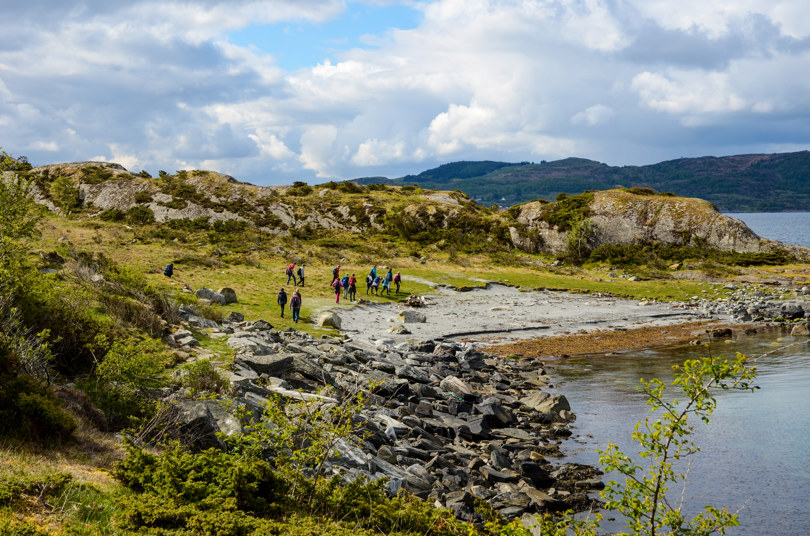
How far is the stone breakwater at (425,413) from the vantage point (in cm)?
1316

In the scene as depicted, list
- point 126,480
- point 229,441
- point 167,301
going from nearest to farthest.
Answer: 1. point 126,480
2. point 229,441
3. point 167,301

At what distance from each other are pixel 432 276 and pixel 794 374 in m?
32.8

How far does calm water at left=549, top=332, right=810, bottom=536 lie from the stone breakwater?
152 cm

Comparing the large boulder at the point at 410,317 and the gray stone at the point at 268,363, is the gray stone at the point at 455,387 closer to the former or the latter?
the gray stone at the point at 268,363

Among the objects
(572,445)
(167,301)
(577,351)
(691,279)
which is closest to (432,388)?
(572,445)

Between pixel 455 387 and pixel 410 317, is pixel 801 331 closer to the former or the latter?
pixel 410 317

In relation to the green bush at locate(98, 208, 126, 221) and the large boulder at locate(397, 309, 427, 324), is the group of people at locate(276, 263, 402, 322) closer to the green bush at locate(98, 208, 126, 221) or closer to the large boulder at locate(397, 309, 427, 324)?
the large boulder at locate(397, 309, 427, 324)

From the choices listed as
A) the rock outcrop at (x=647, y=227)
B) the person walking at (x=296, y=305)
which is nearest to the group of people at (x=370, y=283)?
the person walking at (x=296, y=305)

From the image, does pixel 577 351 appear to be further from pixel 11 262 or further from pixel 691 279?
pixel 691 279

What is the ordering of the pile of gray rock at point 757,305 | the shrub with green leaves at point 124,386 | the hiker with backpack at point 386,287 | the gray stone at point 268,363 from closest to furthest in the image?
the shrub with green leaves at point 124,386 < the gray stone at point 268,363 < the pile of gray rock at point 757,305 < the hiker with backpack at point 386,287

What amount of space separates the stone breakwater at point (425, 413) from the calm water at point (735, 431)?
152cm

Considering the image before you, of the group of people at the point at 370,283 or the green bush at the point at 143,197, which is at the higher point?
the green bush at the point at 143,197

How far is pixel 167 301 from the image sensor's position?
79.8ft

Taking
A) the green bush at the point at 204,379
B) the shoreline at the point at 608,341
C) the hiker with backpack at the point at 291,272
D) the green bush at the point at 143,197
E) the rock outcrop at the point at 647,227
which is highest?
the green bush at the point at 143,197
